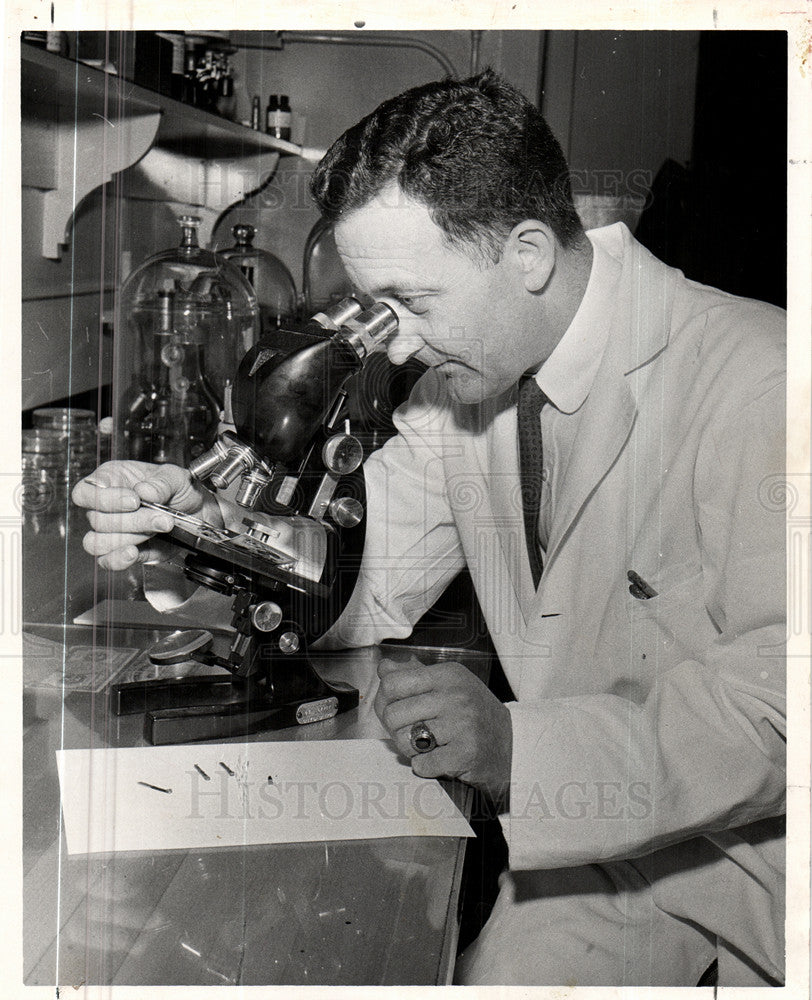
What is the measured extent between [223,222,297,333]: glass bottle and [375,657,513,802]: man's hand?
1399 mm

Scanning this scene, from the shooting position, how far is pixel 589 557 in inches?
54.3

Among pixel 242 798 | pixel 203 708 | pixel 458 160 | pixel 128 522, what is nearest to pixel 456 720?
pixel 242 798

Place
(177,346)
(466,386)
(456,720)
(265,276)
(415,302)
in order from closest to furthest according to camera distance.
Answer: (456,720), (415,302), (466,386), (177,346), (265,276)

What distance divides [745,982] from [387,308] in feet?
3.21

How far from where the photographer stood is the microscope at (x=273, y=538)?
4.09 feet

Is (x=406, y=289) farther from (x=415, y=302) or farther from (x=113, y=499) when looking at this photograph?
(x=113, y=499)

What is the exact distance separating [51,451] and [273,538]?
0.63 meters

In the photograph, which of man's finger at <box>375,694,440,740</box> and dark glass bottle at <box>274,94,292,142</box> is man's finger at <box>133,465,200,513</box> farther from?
dark glass bottle at <box>274,94,292,142</box>

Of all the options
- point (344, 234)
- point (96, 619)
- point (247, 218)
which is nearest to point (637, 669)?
point (344, 234)

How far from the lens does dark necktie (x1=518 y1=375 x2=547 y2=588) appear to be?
1556 millimetres

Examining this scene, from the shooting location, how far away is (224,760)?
122 centimetres

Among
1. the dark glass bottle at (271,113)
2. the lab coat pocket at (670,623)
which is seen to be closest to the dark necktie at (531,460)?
the lab coat pocket at (670,623)

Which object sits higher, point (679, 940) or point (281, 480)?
point (281, 480)

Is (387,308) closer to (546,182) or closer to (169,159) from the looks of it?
(546,182)
